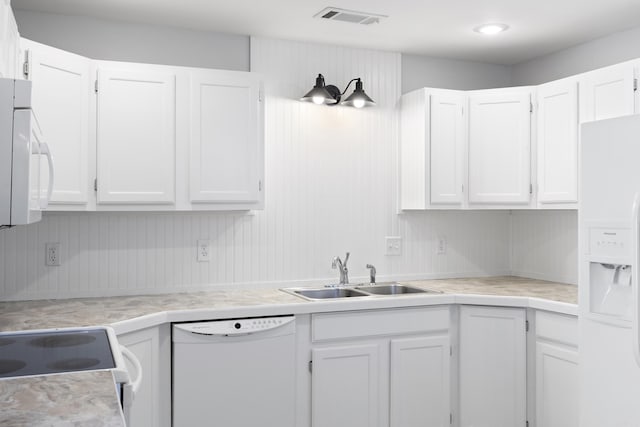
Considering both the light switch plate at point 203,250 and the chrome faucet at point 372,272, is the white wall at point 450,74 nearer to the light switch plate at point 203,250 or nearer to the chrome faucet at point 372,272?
the chrome faucet at point 372,272

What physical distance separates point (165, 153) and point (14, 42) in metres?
0.89

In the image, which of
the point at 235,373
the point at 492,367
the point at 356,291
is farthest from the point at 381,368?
the point at 235,373

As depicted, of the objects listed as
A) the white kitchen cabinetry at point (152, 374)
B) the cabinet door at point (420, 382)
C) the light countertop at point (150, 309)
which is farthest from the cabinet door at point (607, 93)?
the white kitchen cabinetry at point (152, 374)

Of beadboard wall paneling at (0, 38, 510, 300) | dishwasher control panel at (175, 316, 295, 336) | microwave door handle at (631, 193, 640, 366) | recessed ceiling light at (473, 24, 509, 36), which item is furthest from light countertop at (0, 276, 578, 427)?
recessed ceiling light at (473, 24, 509, 36)

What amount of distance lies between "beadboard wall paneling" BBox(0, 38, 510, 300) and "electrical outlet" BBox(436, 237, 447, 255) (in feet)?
0.11

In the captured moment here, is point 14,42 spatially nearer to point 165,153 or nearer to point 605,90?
point 165,153

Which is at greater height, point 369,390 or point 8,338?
point 8,338

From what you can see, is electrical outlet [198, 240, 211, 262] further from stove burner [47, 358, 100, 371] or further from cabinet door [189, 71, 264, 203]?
stove burner [47, 358, 100, 371]

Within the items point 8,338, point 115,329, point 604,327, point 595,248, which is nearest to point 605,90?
point 595,248

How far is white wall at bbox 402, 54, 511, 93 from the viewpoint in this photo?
401cm

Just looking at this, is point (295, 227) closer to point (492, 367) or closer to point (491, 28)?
point (492, 367)

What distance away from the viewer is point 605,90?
3.12 m

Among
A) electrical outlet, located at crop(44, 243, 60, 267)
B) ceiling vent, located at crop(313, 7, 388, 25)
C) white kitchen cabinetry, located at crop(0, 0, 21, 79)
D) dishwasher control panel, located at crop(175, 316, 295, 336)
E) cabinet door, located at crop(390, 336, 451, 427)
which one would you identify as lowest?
cabinet door, located at crop(390, 336, 451, 427)

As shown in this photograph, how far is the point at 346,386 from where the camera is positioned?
123 inches
